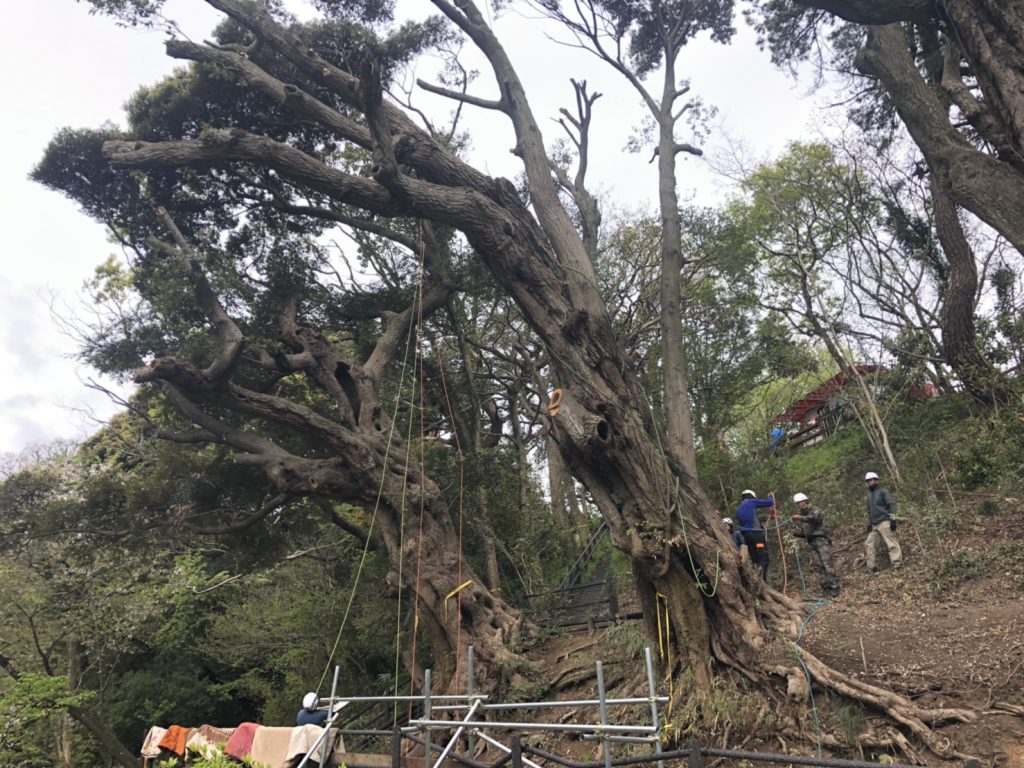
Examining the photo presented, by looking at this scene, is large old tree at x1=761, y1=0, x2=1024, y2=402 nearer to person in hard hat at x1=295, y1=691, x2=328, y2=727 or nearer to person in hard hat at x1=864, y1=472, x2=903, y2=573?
person in hard hat at x1=864, y1=472, x2=903, y2=573

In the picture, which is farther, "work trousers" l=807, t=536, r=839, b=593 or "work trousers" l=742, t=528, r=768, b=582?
"work trousers" l=742, t=528, r=768, b=582

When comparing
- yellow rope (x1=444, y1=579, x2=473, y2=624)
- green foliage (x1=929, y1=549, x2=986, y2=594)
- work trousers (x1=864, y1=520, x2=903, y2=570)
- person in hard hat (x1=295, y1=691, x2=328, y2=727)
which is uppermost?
work trousers (x1=864, y1=520, x2=903, y2=570)

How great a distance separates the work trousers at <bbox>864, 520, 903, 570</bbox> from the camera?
801 cm

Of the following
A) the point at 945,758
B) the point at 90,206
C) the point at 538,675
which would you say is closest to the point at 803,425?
the point at 538,675

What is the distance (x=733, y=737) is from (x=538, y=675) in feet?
8.86

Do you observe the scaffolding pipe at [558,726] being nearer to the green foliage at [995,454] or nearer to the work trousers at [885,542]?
the work trousers at [885,542]

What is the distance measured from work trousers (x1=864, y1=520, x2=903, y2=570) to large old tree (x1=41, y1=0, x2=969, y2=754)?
7.49 ft

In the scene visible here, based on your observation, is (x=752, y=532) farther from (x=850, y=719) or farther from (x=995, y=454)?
(x=850, y=719)

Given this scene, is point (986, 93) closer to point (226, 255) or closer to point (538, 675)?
point (538, 675)

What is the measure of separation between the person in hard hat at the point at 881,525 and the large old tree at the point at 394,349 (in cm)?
230

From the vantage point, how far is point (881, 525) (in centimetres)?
817

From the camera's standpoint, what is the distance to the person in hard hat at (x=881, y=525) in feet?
26.4

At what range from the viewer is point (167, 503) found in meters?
10.1

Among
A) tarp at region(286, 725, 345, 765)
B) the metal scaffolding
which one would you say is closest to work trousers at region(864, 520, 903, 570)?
the metal scaffolding
